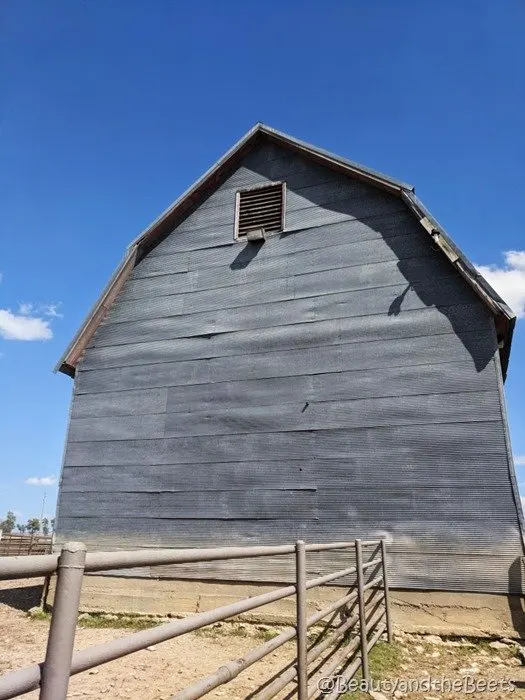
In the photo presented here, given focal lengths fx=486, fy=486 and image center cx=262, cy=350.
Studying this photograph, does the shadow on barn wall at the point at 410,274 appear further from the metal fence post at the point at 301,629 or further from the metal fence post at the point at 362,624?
the metal fence post at the point at 301,629

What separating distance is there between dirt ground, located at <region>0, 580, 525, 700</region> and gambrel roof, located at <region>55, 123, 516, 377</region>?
14.7ft

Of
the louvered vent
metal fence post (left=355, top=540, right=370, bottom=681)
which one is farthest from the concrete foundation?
the louvered vent

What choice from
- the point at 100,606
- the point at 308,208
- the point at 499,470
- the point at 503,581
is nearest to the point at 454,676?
the point at 503,581

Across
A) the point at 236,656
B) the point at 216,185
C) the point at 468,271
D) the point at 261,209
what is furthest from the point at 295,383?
the point at 216,185

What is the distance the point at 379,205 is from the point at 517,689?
7.20 m

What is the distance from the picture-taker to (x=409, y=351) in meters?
7.65

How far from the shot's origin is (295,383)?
8086mm

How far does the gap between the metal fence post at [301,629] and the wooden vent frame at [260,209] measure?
7.18 m

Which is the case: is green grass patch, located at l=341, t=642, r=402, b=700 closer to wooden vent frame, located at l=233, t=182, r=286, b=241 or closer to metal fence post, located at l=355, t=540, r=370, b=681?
metal fence post, located at l=355, t=540, r=370, b=681

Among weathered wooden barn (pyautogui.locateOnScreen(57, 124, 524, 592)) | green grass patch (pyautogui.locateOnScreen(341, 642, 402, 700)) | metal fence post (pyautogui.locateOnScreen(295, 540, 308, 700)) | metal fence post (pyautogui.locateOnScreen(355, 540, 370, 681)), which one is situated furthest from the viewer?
weathered wooden barn (pyautogui.locateOnScreen(57, 124, 524, 592))

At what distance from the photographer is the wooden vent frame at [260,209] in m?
9.50

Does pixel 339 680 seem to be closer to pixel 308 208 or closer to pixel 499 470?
pixel 499 470

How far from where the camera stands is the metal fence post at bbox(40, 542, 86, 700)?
51.8 inches

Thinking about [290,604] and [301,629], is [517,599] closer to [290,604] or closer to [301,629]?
[290,604]
